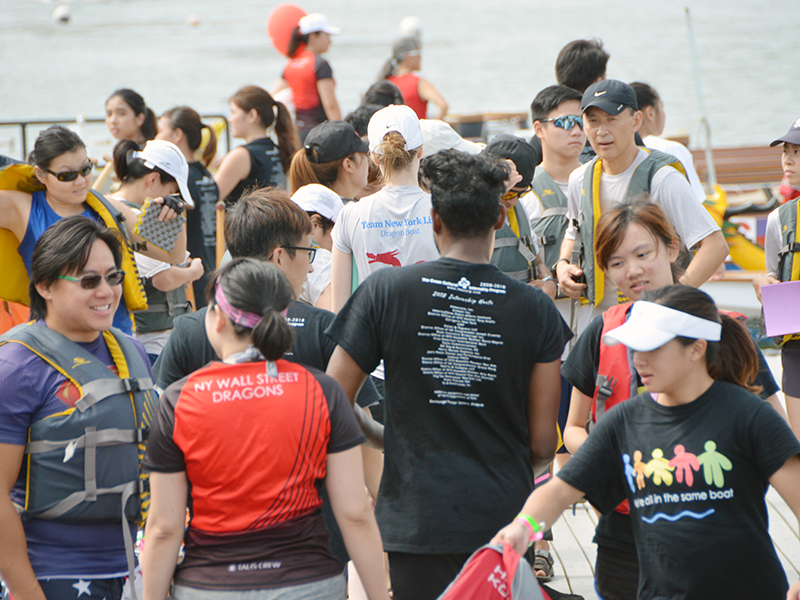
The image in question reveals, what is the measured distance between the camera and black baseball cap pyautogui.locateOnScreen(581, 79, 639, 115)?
3510mm

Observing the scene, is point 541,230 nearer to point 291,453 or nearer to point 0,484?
point 291,453

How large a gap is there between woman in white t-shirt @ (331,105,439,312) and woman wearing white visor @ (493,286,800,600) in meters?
1.21

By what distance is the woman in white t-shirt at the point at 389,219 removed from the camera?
322 cm

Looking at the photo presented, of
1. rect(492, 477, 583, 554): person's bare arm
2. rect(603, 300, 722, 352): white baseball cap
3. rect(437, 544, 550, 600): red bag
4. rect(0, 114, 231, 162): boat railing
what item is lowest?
rect(437, 544, 550, 600): red bag

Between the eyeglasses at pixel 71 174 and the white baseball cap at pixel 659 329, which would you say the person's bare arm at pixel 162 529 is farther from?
the eyeglasses at pixel 71 174

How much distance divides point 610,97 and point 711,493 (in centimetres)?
199

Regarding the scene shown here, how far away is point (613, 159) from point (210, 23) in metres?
72.9

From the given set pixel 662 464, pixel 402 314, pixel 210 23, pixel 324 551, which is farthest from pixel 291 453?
pixel 210 23

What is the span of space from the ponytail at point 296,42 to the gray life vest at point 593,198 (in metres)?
4.58

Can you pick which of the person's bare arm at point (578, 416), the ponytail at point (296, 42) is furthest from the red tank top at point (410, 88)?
the person's bare arm at point (578, 416)

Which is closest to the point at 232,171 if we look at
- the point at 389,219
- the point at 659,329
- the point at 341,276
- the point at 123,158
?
the point at 123,158

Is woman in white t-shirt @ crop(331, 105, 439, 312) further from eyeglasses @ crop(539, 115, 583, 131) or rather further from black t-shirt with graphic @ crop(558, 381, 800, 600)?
black t-shirt with graphic @ crop(558, 381, 800, 600)

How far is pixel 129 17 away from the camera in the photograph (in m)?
72.6

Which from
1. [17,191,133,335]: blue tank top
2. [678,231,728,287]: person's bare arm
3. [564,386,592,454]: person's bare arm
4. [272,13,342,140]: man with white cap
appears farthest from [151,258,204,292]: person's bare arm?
[272,13,342,140]: man with white cap
